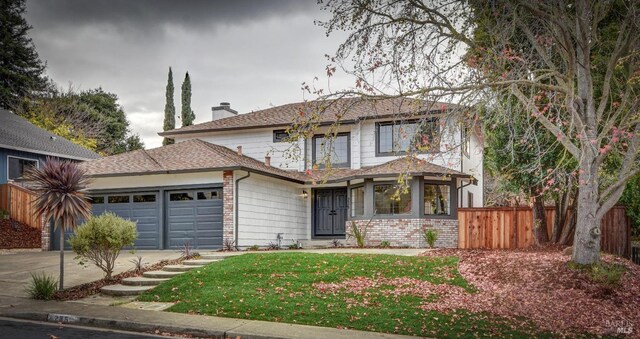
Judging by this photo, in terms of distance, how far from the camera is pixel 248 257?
16.3 meters

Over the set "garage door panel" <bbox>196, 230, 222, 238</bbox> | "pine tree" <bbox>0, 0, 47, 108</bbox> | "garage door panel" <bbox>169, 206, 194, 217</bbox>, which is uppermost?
"pine tree" <bbox>0, 0, 47, 108</bbox>

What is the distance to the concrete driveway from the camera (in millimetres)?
14461

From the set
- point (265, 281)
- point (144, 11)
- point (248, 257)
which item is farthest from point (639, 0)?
point (144, 11)

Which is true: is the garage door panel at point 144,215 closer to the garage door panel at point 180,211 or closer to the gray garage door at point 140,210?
the gray garage door at point 140,210

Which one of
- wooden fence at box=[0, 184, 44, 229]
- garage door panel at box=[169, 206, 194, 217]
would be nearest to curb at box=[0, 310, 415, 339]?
garage door panel at box=[169, 206, 194, 217]

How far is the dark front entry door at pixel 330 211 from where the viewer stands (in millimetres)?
25109

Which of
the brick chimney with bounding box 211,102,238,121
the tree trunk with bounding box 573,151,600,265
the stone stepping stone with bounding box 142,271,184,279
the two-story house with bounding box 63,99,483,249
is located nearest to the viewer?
the tree trunk with bounding box 573,151,600,265

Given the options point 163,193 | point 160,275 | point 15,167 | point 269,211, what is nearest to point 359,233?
point 269,211

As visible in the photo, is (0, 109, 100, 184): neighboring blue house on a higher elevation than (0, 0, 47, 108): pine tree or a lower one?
lower

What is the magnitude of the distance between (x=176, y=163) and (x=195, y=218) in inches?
93.1

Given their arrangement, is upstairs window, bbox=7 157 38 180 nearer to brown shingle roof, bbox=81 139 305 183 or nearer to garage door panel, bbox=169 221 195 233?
brown shingle roof, bbox=81 139 305 183

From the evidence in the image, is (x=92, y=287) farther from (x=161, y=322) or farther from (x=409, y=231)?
(x=409, y=231)

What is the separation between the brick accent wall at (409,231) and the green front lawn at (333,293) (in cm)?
611

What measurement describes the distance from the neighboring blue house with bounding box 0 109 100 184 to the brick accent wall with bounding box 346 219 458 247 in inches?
709
